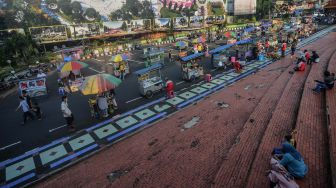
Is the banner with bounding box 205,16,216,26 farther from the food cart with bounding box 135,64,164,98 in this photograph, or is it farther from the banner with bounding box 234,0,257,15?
the food cart with bounding box 135,64,164,98

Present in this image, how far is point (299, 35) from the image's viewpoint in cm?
3803

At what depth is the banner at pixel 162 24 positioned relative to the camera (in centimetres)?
5928

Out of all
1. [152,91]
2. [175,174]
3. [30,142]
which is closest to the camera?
[175,174]

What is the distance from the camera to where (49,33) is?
47094mm

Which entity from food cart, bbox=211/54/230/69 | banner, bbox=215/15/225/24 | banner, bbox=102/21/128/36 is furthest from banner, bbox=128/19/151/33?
food cart, bbox=211/54/230/69

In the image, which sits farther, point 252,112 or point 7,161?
point 252,112

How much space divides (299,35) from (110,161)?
131ft

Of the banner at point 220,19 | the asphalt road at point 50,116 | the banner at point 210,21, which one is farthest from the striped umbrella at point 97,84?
the banner at point 220,19

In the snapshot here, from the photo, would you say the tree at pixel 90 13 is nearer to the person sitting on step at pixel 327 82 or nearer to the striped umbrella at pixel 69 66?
the striped umbrella at pixel 69 66

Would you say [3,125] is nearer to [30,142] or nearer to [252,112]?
[30,142]

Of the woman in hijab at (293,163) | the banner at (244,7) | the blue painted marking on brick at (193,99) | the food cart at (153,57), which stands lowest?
the blue painted marking on brick at (193,99)

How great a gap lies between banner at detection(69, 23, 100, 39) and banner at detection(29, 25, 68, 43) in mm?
2674

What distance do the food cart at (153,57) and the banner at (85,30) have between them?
2886cm

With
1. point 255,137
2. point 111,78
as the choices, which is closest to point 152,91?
point 111,78
